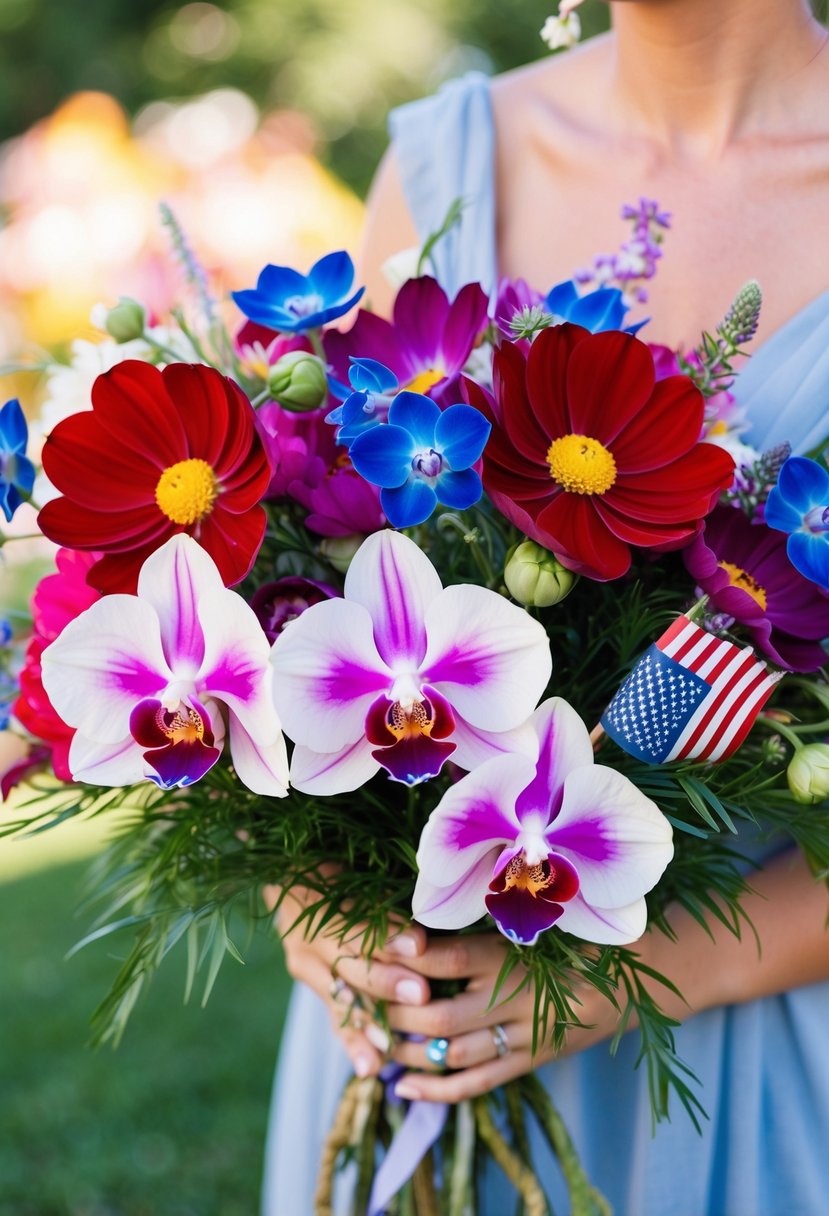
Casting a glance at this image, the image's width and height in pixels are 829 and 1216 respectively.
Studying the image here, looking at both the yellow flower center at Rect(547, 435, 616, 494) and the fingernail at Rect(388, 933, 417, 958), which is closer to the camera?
the yellow flower center at Rect(547, 435, 616, 494)

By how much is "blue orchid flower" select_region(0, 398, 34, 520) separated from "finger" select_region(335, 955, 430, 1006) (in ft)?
1.25

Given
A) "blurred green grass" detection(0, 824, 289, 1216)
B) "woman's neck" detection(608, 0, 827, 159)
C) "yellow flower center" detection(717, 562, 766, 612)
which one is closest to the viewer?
"yellow flower center" detection(717, 562, 766, 612)

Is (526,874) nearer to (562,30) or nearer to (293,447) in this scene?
(293,447)

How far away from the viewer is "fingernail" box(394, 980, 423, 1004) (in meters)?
0.80

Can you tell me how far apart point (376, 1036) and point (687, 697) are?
0.40 m

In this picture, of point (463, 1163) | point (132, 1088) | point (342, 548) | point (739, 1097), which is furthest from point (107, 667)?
point (132, 1088)

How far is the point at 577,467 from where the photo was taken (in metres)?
0.60

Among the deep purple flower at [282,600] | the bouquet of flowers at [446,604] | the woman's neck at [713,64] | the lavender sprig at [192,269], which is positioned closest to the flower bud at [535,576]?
the bouquet of flowers at [446,604]

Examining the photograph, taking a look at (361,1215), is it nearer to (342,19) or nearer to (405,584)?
(405,584)

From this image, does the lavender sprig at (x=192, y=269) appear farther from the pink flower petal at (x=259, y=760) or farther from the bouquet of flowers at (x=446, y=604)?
the pink flower petal at (x=259, y=760)

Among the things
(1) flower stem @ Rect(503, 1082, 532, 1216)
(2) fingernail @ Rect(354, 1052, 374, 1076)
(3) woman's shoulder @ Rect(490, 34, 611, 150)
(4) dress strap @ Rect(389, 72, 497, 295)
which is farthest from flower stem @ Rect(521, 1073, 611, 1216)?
(3) woman's shoulder @ Rect(490, 34, 611, 150)

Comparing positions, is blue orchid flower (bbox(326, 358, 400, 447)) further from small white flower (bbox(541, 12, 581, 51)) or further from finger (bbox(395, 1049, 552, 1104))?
finger (bbox(395, 1049, 552, 1104))

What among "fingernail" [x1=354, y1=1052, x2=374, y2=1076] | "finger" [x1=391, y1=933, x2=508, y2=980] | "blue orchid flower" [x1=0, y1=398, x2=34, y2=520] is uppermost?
"blue orchid flower" [x1=0, y1=398, x2=34, y2=520]

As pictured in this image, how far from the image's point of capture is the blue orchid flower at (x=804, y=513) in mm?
622
